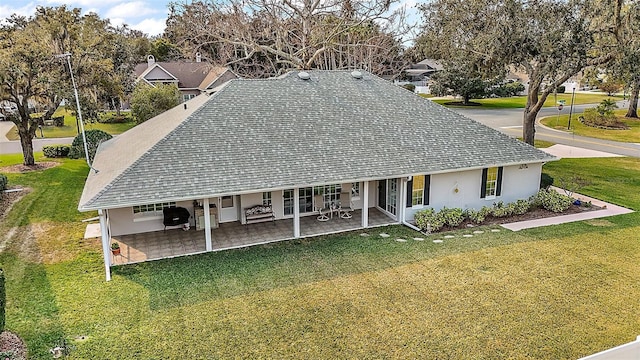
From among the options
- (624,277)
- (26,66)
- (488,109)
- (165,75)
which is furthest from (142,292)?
(488,109)

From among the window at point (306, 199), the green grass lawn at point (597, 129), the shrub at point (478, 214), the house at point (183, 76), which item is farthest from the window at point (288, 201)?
the house at point (183, 76)

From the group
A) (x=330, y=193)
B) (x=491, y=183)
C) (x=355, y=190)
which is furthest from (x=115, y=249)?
(x=491, y=183)

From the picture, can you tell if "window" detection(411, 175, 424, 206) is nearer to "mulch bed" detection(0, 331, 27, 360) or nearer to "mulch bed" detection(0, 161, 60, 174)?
"mulch bed" detection(0, 331, 27, 360)

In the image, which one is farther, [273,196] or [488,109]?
[488,109]

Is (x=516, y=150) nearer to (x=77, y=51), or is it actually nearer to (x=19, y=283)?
(x=19, y=283)

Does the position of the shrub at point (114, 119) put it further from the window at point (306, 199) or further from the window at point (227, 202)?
the window at point (306, 199)

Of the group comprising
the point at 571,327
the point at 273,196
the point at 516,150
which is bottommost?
the point at 571,327
